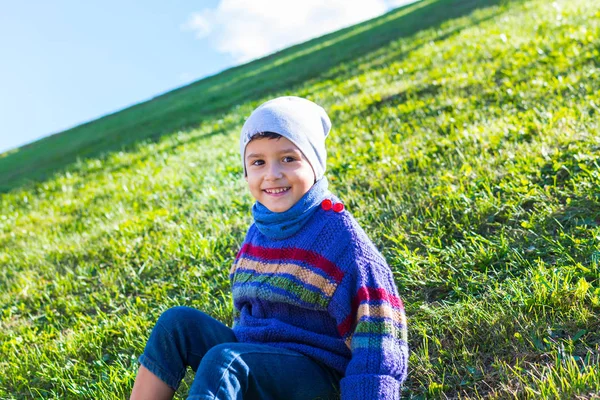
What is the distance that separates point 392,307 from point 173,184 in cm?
510

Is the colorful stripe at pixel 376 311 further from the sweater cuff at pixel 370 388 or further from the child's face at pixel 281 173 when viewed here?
the child's face at pixel 281 173

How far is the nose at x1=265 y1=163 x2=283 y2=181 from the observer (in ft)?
8.62

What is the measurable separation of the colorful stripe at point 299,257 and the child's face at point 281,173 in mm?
209

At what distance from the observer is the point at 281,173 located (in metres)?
2.63

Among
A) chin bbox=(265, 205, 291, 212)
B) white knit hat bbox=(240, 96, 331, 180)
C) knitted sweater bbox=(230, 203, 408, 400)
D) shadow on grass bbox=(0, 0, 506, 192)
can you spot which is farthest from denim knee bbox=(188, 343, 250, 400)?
shadow on grass bbox=(0, 0, 506, 192)

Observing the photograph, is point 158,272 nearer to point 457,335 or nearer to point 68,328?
point 68,328

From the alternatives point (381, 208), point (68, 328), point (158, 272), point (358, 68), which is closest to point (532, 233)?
point (381, 208)

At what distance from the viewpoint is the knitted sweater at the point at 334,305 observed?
2.29 meters

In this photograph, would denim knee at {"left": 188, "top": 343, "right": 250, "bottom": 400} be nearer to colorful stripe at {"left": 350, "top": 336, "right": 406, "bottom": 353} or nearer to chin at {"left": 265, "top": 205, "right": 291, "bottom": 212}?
colorful stripe at {"left": 350, "top": 336, "right": 406, "bottom": 353}

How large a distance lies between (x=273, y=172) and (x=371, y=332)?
0.85 m

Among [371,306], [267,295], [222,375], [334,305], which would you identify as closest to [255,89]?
[267,295]

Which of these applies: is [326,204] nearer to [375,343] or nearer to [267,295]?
[267,295]

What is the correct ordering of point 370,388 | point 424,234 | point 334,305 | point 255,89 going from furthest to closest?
point 255,89 → point 424,234 → point 334,305 → point 370,388

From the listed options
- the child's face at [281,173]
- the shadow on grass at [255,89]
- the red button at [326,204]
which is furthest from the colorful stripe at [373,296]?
the shadow on grass at [255,89]
